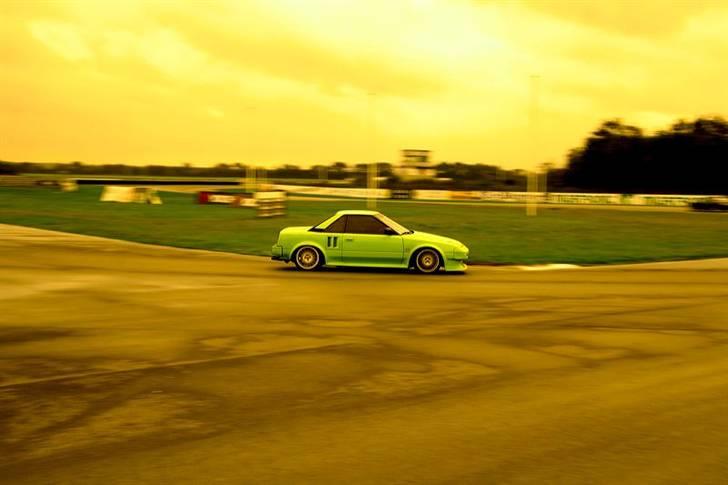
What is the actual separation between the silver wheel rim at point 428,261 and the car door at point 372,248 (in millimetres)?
433

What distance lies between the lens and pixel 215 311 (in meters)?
11.4

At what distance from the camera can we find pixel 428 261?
681 inches

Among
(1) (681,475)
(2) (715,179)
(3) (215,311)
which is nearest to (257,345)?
(3) (215,311)

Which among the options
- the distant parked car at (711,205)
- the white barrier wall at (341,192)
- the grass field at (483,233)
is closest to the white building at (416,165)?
the white barrier wall at (341,192)

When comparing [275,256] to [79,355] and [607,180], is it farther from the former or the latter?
[607,180]

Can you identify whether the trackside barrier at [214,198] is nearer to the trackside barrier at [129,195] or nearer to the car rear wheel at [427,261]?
the trackside barrier at [129,195]

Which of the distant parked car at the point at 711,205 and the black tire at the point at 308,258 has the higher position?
the distant parked car at the point at 711,205

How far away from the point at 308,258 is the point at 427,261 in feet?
8.58

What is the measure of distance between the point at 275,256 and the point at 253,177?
54153mm

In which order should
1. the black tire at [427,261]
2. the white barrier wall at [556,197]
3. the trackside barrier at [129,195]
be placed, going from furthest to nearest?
1. the white barrier wall at [556,197]
2. the trackside barrier at [129,195]
3. the black tire at [427,261]

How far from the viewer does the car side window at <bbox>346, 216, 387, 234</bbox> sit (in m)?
17.5

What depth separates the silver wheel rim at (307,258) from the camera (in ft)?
57.6

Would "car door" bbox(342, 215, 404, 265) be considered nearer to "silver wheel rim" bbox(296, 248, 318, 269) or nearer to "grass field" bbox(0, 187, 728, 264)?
"silver wheel rim" bbox(296, 248, 318, 269)

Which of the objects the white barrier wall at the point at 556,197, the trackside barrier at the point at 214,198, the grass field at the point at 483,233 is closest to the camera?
the grass field at the point at 483,233
